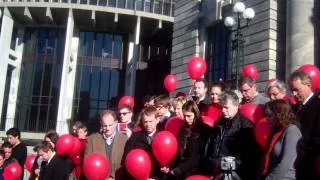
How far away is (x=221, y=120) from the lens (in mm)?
4445

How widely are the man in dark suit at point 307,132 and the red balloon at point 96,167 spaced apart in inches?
86.5

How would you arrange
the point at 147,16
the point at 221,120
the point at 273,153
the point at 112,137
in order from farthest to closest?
the point at 147,16 → the point at 112,137 → the point at 221,120 → the point at 273,153

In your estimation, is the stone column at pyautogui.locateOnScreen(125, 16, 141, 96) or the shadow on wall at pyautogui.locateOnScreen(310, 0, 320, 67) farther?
the stone column at pyautogui.locateOnScreen(125, 16, 141, 96)

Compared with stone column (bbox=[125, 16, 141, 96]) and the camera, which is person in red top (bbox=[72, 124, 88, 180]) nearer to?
the camera

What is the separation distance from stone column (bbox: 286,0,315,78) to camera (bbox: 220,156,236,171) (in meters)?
8.50

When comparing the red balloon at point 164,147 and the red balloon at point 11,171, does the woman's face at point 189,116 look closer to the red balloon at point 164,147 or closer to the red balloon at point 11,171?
the red balloon at point 164,147

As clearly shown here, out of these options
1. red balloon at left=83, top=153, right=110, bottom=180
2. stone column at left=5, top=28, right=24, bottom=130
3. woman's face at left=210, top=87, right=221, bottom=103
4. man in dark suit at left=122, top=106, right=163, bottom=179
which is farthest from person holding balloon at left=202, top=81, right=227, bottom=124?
stone column at left=5, top=28, right=24, bottom=130

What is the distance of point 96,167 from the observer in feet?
15.4

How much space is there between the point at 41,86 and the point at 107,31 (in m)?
5.69

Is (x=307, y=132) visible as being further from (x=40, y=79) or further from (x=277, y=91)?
(x=40, y=79)

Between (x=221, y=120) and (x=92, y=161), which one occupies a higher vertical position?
(x=221, y=120)

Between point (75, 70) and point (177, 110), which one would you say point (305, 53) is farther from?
point (75, 70)

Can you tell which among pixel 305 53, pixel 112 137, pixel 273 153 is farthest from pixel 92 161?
pixel 305 53

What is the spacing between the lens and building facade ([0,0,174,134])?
2536 cm
